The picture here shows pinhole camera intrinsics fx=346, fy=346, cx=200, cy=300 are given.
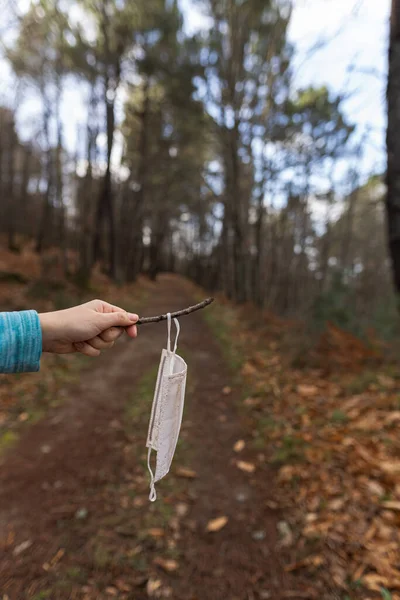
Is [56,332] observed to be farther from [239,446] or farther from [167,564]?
[239,446]

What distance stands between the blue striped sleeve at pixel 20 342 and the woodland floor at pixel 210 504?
7.37 feet

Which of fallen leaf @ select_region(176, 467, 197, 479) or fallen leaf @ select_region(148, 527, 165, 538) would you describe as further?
fallen leaf @ select_region(176, 467, 197, 479)

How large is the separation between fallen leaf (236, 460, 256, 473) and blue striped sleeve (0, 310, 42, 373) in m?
3.35

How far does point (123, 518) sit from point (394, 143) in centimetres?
650

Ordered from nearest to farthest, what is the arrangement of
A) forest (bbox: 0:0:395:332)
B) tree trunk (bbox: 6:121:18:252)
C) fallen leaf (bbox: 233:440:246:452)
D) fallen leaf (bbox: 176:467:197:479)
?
fallen leaf (bbox: 176:467:197:479)
fallen leaf (bbox: 233:440:246:452)
forest (bbox: 0:0:395:332)
tree trunk (bbox: 6:121:18:252)

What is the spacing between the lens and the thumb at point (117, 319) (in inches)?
55.4

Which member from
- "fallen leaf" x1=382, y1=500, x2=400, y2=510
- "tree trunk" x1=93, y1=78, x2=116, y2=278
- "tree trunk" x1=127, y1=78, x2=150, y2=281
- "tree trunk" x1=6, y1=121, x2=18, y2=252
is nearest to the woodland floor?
→ "fallen leaf" x1=382, y1=500, x2=400, y2=510

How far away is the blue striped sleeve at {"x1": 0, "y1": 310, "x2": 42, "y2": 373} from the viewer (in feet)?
4.01

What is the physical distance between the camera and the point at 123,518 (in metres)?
3.24

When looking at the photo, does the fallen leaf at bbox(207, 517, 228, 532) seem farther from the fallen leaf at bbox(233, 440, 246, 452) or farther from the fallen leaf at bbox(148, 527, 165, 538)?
the fallen leaf at bbox(233, 440, 246, 452)

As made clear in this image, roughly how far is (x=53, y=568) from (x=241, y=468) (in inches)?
81.8

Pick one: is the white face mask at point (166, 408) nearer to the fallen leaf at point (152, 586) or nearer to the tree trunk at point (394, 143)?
the fallen leaf at point (152, 586)

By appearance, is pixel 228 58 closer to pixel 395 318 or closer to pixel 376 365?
pixel 395 318

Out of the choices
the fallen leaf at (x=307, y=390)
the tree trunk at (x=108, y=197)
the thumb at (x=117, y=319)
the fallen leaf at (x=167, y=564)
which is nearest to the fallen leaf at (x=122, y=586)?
the fallen leaf at (x=167, y=564)
